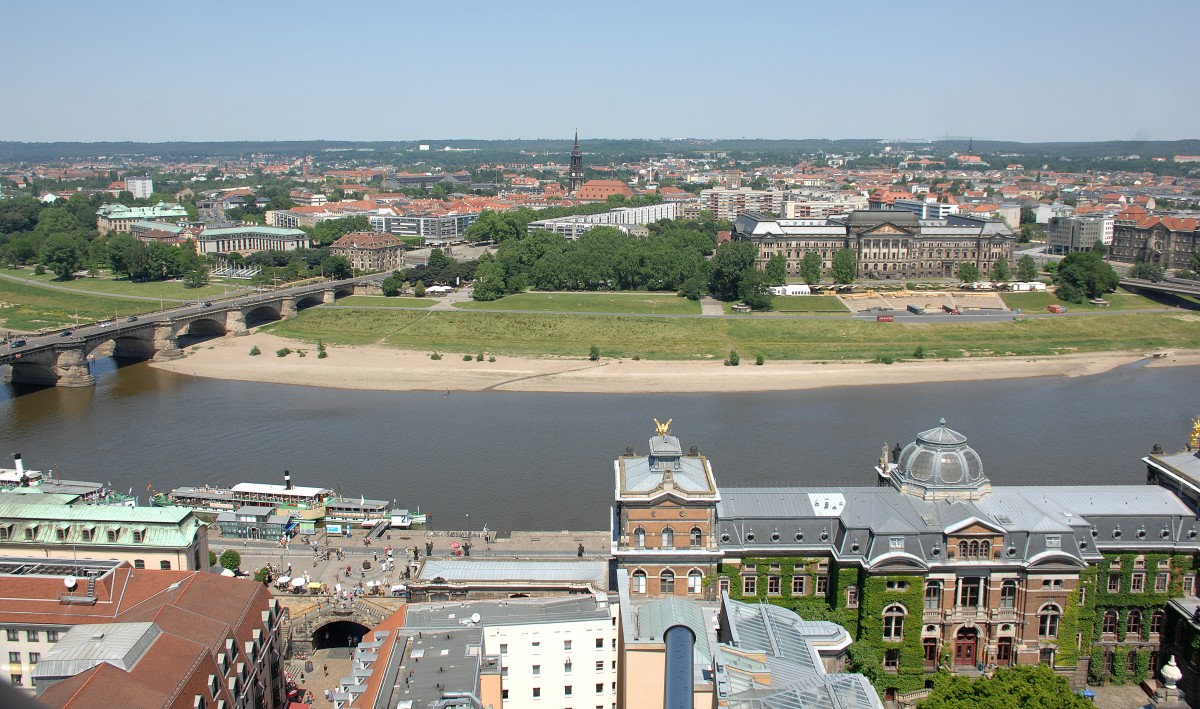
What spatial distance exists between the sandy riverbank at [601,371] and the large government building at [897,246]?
1435 inches

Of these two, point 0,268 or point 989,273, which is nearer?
point 989,273

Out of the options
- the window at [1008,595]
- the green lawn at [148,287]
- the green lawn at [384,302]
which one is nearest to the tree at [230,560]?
the window at [1008,595]

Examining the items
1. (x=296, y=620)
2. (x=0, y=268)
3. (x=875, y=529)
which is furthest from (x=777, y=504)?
(x=0, y=268)

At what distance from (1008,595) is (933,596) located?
9.02ft

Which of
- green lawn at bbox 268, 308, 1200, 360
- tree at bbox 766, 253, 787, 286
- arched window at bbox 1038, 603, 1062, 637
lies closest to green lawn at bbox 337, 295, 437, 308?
green lawn at bbox 268, 308, 1200, 360

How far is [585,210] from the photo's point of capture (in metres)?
195

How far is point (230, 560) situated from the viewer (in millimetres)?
44594

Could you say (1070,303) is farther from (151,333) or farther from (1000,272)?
(151,333)

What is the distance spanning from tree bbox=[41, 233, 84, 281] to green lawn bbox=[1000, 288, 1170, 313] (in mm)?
119122

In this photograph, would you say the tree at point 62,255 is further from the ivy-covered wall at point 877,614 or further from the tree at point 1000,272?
the ivy-covered wall at point 877,614

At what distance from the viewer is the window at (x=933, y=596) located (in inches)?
1480

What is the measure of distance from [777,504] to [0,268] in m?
150

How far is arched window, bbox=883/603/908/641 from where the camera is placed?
37.4m

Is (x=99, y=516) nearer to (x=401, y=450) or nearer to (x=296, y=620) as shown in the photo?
(x=296, y=620)
